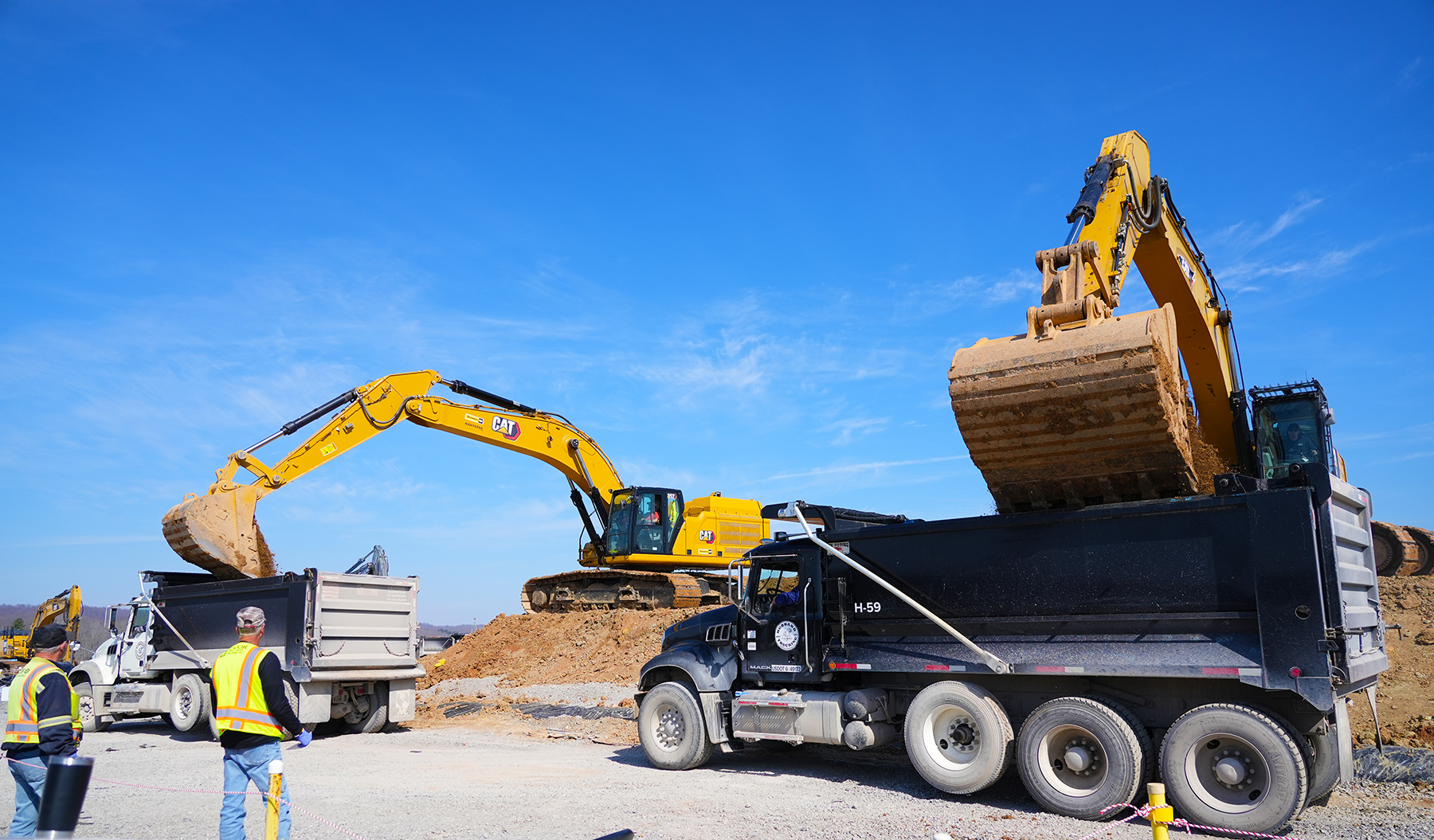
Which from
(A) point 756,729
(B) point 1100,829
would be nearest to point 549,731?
(A) point 756,729

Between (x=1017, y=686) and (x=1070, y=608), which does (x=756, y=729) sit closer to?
(x=1017, y=686)

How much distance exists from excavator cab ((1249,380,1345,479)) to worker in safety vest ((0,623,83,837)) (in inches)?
566

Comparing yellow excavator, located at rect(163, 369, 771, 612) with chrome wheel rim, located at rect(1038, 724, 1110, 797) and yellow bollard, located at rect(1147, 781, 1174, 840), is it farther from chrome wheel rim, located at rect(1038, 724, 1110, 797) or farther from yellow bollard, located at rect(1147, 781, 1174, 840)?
yellow bollard, located at rect(1147, 781, 1174, 840)

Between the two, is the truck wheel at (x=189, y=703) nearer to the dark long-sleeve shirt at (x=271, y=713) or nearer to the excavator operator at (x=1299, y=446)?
the dark long-sleeve shirt at (x=271, y=713)

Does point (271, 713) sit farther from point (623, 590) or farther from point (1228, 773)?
point (623, 590)

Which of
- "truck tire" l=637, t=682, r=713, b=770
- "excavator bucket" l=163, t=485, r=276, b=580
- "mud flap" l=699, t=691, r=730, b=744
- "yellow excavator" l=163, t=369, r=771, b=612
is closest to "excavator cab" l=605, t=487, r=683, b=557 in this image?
"yellow excavator" l=163, t=369, r=771, b=612

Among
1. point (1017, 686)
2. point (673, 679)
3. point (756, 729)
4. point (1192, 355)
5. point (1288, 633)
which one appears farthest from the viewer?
point (1192, 355)

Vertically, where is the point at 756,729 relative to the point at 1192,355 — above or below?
below

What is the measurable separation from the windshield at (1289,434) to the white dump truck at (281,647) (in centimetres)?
1280

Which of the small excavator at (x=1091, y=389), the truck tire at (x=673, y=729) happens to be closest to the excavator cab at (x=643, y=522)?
the truck tire at (x=673, y=729)

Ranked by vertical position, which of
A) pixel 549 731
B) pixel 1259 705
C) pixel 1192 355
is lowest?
pixel 549 731

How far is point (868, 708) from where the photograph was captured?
945 cm

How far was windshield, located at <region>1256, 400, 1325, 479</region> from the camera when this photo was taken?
1449 centimetres

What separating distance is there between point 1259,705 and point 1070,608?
151cm
